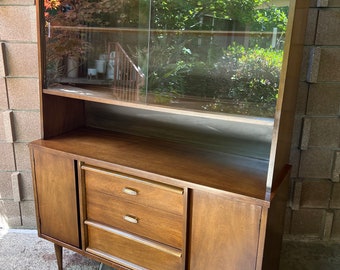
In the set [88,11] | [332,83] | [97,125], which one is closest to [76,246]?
[97,125]

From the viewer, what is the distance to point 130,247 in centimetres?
152

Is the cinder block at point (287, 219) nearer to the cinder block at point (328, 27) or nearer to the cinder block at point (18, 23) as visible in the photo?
the cinder block at point (328, 27)

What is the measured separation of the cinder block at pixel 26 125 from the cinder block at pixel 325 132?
1.54 metres

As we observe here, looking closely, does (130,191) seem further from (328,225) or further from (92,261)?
(328,225)

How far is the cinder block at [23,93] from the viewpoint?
1905mm

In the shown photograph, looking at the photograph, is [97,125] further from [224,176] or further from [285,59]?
[285,59]

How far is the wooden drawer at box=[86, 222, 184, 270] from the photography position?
1424mm

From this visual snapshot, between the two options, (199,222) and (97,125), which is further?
(97,125)

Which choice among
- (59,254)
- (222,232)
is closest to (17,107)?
(59,254)

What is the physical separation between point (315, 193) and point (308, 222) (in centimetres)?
18

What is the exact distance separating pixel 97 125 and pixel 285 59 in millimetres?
1203

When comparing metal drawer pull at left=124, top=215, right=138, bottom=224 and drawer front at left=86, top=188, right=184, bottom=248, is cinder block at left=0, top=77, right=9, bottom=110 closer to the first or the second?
drawer front at left=86, top=188, right=184, bottom=248

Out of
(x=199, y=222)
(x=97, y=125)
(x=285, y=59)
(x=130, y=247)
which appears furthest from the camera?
(x=97, y=125)

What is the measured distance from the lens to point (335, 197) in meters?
1.79
